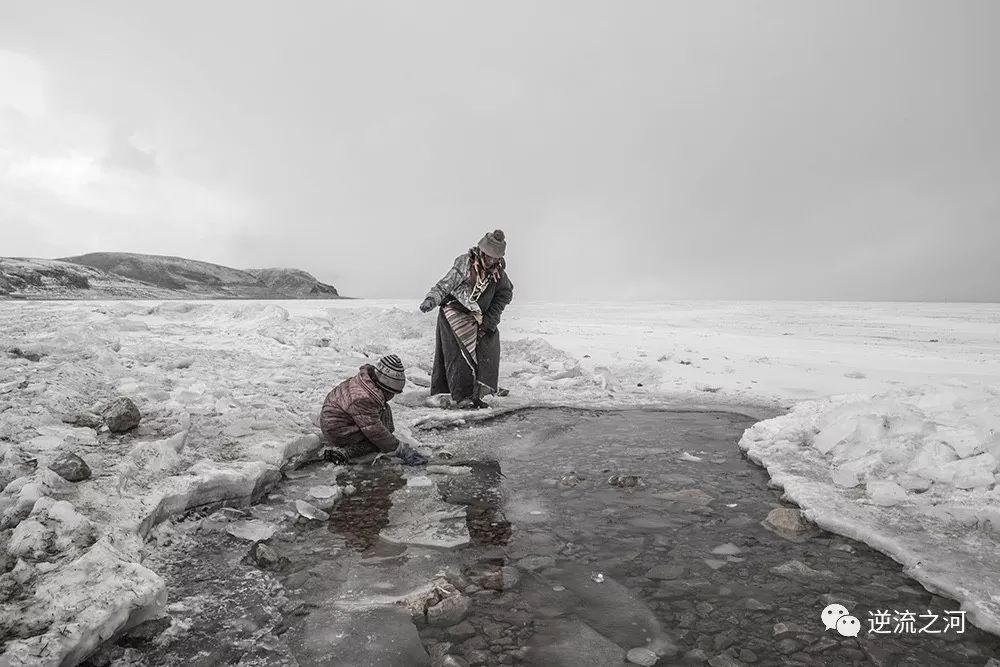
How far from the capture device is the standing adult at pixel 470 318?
6.95 m

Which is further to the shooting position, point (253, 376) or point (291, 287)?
point (291, 287)

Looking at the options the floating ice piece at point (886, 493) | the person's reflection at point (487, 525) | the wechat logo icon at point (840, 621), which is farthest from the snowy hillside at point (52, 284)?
the wechat logo icon at point (840, 621)

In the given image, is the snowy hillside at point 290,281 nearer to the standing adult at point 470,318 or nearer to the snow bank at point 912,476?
the standing adult at point 470,318

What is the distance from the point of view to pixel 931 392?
15.3 ft

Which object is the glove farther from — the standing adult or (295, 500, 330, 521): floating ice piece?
the standing adult

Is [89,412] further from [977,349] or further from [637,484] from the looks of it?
[977,349]

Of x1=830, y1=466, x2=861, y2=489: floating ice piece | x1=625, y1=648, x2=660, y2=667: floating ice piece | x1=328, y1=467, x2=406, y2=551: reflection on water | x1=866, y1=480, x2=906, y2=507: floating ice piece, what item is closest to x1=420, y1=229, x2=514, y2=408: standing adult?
x1=328, y1=467, x2=406, y2=551: reflection on water

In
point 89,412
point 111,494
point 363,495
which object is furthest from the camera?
point 89,412

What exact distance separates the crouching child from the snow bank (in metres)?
3.11

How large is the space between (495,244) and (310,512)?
4258 millimetres

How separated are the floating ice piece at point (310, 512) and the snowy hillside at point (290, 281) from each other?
168ft

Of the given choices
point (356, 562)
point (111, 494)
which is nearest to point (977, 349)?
point (356, 562)

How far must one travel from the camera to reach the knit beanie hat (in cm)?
687

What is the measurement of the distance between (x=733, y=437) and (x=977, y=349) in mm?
9270
